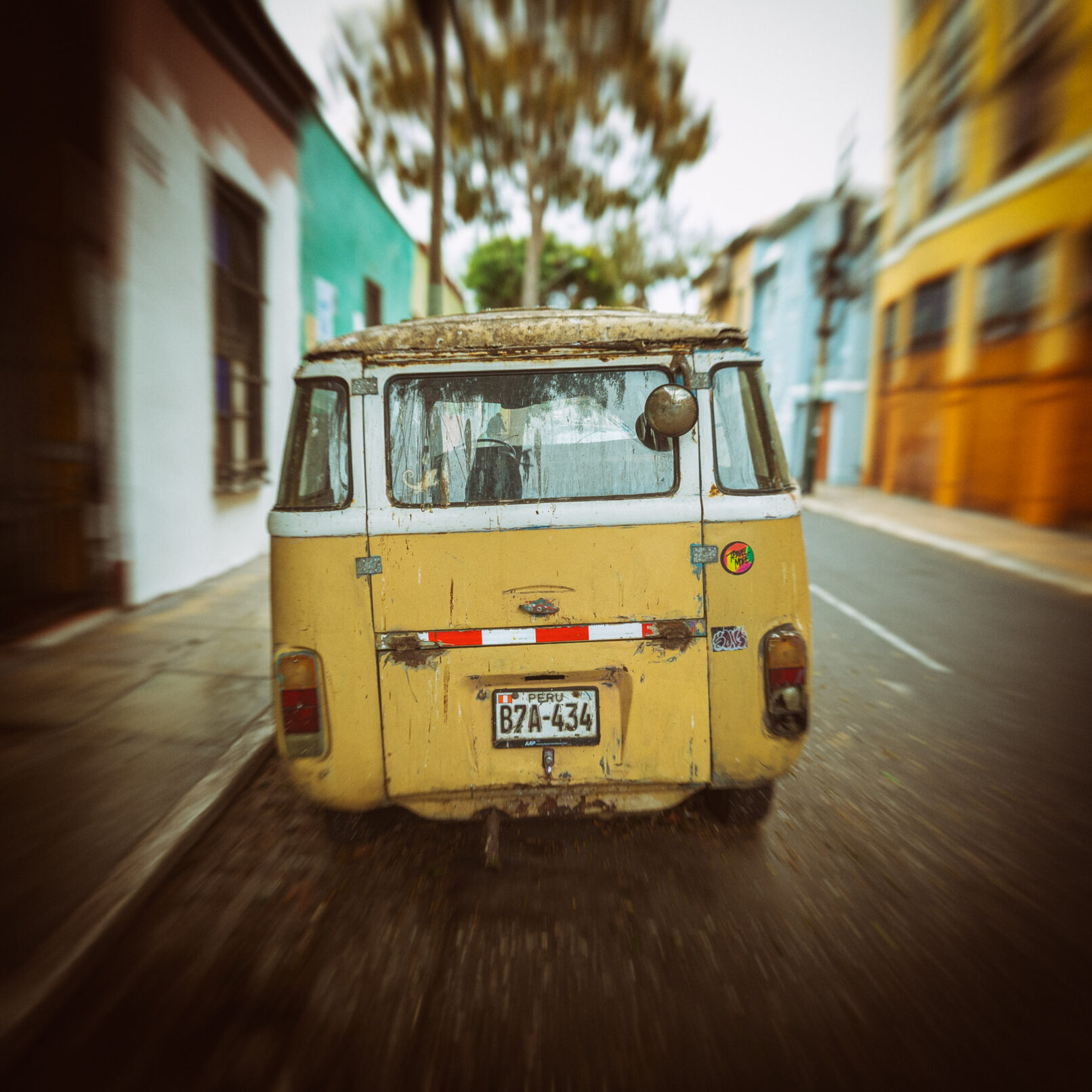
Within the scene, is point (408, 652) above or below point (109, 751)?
above

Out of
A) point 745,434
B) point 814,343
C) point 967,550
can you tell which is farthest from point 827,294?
point 745,434

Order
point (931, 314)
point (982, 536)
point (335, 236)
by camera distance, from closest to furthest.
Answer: point (335, 236), point (982, 536), point (931, 314)

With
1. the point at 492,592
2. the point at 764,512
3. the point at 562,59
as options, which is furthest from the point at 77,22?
the point at 562,59

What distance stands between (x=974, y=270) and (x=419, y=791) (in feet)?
57.2

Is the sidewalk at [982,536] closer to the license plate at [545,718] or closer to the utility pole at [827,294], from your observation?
the utility pole at [827,294]

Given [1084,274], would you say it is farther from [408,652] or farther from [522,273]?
[522,273]

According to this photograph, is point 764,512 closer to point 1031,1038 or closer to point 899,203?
point 1031,1038

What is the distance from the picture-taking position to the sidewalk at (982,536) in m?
9.90

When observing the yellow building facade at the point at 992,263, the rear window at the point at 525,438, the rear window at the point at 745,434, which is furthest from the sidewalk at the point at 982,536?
the rear window at the point at 525,438

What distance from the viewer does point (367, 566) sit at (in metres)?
2.71

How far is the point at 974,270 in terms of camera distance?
15820 millimetres

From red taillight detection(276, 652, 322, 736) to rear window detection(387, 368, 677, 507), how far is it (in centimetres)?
72

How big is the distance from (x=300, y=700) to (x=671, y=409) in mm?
1687

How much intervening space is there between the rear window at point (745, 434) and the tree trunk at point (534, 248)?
2100 cm
